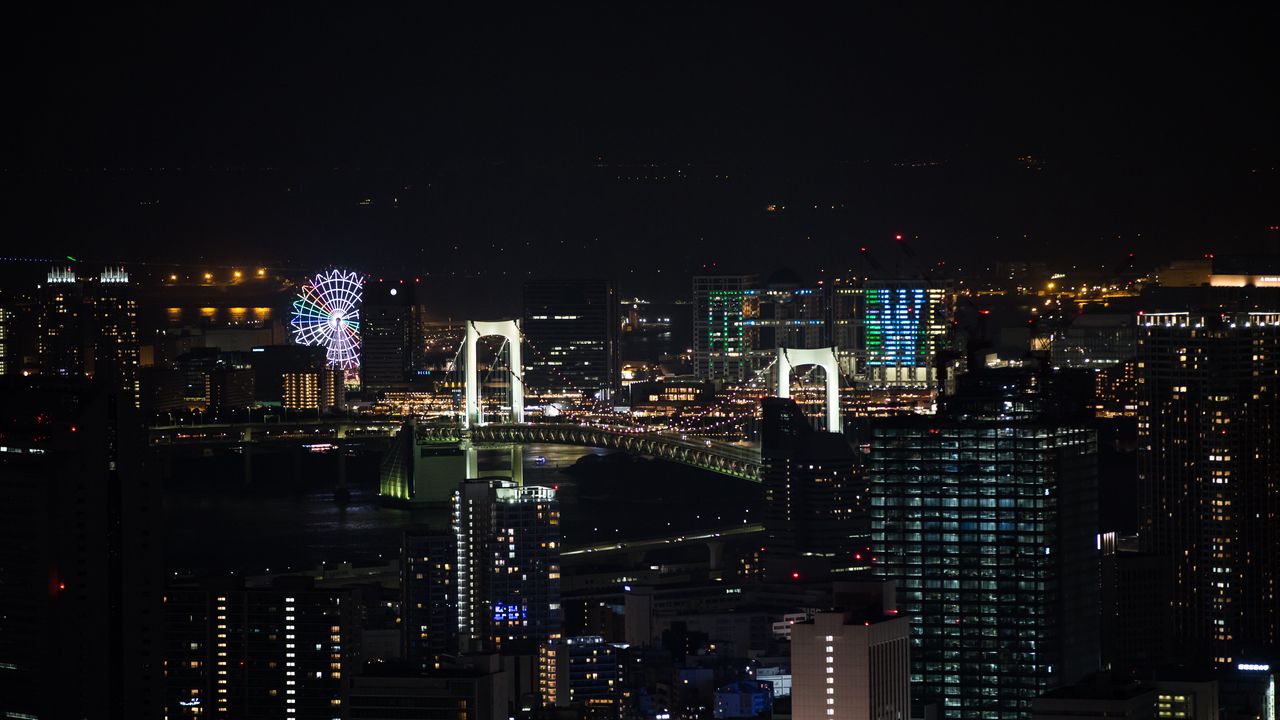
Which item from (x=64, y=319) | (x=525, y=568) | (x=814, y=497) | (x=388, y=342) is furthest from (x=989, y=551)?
(x=388, y=342)

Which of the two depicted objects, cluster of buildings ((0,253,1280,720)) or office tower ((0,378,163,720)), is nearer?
office tower ((0,378,163,720))

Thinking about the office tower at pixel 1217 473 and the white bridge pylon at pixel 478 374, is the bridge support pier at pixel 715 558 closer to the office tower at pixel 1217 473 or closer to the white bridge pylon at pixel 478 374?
the office tower at pixel 1217 473

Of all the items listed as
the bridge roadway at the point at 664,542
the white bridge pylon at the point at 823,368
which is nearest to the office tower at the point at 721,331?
the white bridge pylon at the point at 823,368

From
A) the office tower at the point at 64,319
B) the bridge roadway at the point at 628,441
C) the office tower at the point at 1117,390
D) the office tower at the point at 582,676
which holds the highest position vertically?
the office tower at the point at 64,319

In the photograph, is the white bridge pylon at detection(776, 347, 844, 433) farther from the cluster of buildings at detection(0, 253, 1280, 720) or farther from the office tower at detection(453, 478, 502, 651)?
the office tower at detection(453, 478, 502, 651)

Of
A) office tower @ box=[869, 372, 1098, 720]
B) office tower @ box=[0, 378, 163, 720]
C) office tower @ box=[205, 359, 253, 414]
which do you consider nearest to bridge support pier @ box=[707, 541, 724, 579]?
office tower @ box=[869, 372, 1098, 720]

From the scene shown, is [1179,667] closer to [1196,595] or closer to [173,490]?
[1196,595]

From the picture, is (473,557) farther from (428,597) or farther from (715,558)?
(715,558)
